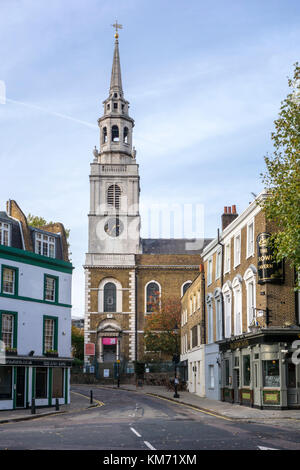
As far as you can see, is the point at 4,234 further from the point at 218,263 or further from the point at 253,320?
the point at 253,320

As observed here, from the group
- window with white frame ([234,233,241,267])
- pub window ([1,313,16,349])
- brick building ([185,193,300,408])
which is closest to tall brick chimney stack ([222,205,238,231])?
brick building ([185,193,300,408])

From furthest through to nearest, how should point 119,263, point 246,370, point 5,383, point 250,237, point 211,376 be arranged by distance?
1. point 119,263
2. point 211,376
3. point 5,383
4. point 250,237
5. point 246,370

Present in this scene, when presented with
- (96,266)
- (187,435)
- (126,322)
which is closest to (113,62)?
(96,266)

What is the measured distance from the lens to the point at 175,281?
239 ft

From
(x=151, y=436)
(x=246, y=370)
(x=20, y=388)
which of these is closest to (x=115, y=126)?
(x=20, y=388)

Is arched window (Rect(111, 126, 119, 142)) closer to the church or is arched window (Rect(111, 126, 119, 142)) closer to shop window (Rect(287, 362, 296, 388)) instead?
the church

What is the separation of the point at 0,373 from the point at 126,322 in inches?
1554

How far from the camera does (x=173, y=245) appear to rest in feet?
268

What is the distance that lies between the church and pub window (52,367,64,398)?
30679mm

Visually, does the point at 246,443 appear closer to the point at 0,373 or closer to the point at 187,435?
the point at 187,435

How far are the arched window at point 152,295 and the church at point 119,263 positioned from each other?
0.12 metres

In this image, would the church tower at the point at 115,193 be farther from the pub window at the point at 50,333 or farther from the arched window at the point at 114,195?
the pub window at the point at 50,333

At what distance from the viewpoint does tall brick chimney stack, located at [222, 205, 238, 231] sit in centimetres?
4119

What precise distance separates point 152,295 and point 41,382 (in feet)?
126
